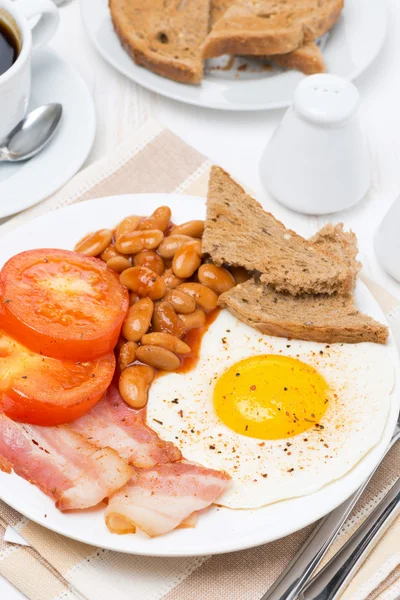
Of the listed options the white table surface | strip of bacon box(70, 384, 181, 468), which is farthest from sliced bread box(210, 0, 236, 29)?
strip of bacon box(70, 384, 181, 468)

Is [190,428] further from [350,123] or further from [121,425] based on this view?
[350,123]

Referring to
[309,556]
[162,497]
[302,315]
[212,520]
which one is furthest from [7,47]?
[309,556]

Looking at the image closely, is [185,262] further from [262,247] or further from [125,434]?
[125,434]

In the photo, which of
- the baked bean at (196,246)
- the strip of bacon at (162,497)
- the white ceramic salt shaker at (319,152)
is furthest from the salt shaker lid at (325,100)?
the strip of bacon at (162,497)

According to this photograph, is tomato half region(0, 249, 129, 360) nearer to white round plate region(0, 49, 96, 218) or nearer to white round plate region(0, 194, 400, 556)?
white round plate region(0, 194, 400, 556)

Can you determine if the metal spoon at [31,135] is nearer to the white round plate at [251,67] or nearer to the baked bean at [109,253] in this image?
the white round plate at [251,67]

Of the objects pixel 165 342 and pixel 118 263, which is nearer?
pixel 165 342
